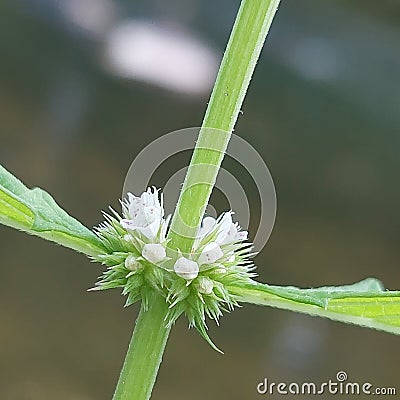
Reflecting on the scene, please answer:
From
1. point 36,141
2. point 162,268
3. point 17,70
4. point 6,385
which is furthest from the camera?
point 17,70

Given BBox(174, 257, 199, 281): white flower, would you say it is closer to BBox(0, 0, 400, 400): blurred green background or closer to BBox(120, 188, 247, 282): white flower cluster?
BBox(120, 188, 247, 282): white flower cluster

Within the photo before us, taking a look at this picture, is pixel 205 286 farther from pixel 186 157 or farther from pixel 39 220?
pixel 186 157

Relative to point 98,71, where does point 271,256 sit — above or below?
below

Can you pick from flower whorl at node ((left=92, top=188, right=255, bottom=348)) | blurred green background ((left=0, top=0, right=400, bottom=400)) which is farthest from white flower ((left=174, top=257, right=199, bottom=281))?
blurred green background ((left=0, top=0, right=400, bottom=400))

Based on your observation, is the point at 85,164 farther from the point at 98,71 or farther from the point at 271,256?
the point at 271,256

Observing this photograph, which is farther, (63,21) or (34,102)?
(63,21)

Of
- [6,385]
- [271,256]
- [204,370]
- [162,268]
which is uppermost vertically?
[271,256]

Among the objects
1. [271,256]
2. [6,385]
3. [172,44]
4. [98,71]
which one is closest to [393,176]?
[271,256]
